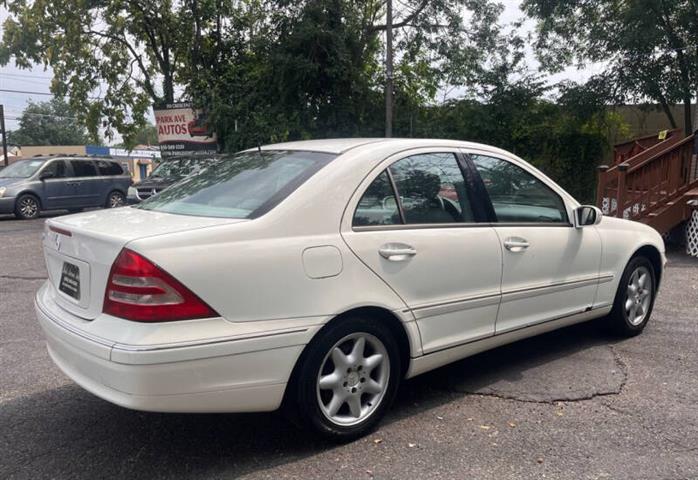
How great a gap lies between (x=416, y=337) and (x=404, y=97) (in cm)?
1473

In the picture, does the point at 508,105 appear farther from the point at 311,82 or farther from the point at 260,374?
the point at 260,374

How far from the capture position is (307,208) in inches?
121

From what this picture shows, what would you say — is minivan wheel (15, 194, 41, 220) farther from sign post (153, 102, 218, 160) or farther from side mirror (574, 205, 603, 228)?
side mirror (574, 205, 603, 228)

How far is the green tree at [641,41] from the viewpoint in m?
12.8

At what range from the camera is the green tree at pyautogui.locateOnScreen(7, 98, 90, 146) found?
8147cm

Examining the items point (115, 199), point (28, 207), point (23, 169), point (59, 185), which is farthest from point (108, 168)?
point (28, 207)

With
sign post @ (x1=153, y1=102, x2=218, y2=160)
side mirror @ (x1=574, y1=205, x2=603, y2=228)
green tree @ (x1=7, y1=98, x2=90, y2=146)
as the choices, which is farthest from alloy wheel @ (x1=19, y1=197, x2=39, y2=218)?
green tree @ (x1=7, y1=98, x2=90, y2=146)

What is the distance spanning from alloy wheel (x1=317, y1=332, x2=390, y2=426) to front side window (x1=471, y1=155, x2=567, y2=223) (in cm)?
132

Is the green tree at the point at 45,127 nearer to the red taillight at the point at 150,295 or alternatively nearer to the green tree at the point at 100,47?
the green tree at the point at 100,47

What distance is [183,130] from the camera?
Answer: 17.9 metres

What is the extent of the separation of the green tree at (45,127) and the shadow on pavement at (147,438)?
85440 mm

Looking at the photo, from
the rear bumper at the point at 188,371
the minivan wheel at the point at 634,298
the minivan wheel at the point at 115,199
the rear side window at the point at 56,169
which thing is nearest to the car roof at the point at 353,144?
the rear bumper at the point at 188,371

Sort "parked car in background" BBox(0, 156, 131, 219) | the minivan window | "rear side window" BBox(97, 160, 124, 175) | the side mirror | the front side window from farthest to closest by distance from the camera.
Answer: "rear side window" BBox(97, 160, 124, 175) < the minivan window < "parked car in background" BBox(0, 156, 131, 219) < the side mirror < the front side window

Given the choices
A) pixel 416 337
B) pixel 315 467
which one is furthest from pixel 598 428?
pixel 315 467
